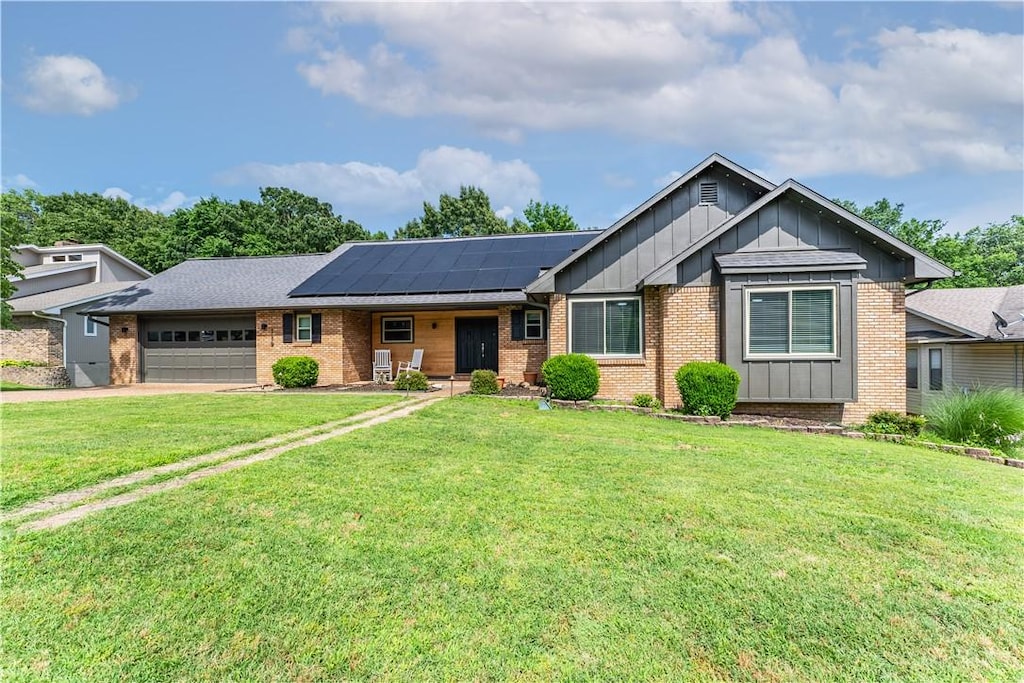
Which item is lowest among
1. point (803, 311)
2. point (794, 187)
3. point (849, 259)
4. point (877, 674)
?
point (877, 674)

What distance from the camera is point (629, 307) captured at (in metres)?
12.4

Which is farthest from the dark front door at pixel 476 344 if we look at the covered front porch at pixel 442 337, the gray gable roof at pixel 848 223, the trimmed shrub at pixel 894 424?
the trimmed shrub at pixel 894 424

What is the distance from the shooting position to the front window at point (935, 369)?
1572 cm

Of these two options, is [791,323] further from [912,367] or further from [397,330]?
[397,330]

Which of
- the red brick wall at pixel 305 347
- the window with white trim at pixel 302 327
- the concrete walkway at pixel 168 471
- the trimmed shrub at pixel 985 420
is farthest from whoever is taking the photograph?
the window with white trim at pixel 302 327

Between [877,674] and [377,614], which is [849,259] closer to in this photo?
[877,674]

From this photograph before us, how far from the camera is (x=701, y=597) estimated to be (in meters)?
3.15

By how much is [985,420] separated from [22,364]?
3063 centimetres

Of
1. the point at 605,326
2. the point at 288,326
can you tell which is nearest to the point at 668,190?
the point at 605,326

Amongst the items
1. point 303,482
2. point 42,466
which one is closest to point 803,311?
point 303,482

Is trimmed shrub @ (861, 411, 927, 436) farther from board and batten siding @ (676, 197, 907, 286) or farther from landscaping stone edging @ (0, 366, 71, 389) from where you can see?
landscaping stone edging @ (0, 366, 71, 389)

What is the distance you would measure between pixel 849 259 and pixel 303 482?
10868 millimetres

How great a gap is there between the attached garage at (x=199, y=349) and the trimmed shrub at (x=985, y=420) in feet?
64.8

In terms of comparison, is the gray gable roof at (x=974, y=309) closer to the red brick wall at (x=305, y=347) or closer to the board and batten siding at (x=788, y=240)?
the board and batten siding at (x=788, y=240)
